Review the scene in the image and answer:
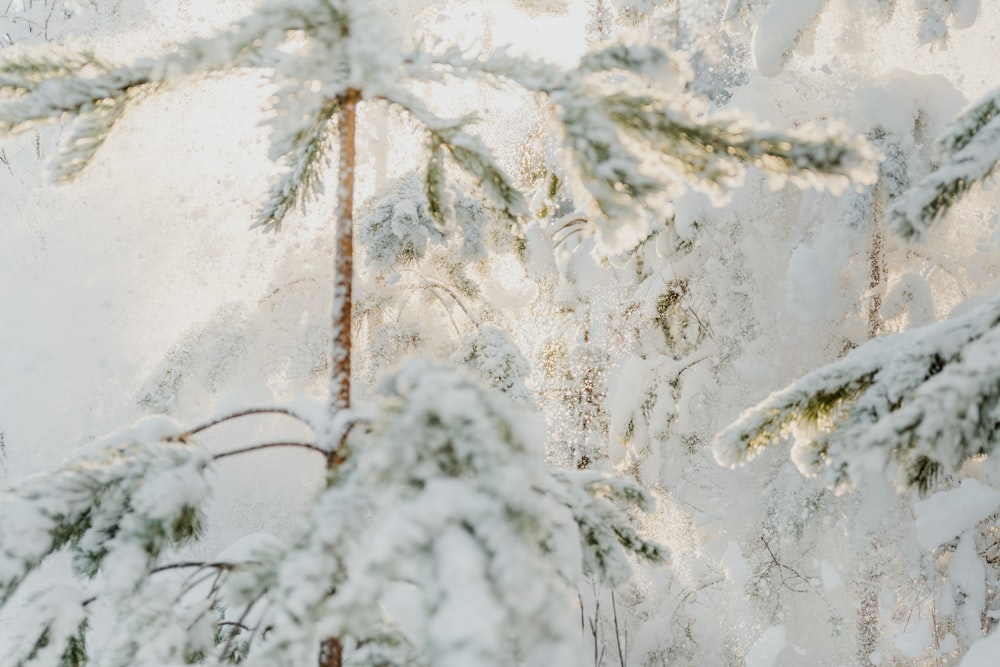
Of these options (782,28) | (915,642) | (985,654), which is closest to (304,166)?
(985,654)

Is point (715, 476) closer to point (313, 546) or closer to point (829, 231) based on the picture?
point (829, 231)

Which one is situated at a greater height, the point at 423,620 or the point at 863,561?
the point at 423,620

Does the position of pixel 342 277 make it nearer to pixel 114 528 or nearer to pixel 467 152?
pixel 467 152

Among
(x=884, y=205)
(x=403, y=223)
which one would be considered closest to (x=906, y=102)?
(x=884, y=205)

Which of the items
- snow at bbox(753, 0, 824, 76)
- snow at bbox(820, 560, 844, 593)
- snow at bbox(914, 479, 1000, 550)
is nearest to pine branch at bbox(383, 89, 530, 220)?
snow at bbox(914, 479, 1000, 550)

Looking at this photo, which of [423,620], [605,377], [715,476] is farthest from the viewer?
[605,377]

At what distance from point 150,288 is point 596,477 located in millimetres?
5477

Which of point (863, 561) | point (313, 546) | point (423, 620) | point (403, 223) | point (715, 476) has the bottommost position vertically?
point (715, 476)

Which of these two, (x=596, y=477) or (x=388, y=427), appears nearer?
(x=388, y=427)

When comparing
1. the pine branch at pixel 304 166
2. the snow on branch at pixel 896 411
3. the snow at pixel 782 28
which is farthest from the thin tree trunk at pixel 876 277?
the pine branch at pixel 304 166

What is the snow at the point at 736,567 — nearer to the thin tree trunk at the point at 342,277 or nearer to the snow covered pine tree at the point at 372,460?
the snow covered pine tree at the point at 372,460

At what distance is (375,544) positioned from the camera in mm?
740

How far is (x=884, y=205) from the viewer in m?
3.54

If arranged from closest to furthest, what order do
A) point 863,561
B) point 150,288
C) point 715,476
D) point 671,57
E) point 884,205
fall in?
point 671,57 < point 884,205 < point 863,561 < point 715,476 < point 150,288
